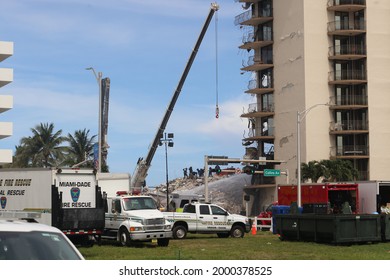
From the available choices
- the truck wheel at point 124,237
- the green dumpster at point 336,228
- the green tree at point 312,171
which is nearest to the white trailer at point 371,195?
the green dumpster at point 336,228

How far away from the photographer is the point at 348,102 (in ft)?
269

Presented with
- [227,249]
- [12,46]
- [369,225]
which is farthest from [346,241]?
[12,46]

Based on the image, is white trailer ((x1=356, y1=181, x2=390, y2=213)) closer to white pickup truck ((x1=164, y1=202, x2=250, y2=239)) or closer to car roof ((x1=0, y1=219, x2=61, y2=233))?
white pickup truck ((x1=164, y1=202, x2=250, y2=239))

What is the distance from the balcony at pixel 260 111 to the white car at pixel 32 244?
77428 mm

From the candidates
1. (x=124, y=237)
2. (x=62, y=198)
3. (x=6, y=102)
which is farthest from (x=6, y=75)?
(x=62, y=198)

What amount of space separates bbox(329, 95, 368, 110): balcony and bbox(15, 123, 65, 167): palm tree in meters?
35.2

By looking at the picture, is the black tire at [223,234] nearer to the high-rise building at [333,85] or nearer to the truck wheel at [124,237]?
the truck wheel at [124,237]

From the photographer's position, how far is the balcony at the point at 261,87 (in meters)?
85.6

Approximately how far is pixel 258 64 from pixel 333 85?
9.65 metres

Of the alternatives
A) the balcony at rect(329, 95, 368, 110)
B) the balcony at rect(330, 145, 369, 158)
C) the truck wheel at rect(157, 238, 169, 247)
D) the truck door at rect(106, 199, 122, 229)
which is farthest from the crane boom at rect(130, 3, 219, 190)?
the truck wheel at rect(157, 238, 169, 247)

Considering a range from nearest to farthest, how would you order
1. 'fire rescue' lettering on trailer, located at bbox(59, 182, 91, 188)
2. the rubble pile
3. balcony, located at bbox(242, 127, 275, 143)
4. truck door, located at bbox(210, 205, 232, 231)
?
'fire rescue' lettering on trailer, located at bbox(59, 182, 91, 188) → truck door, located at bbox(210, 205, 232, 231) → balcony, located at bbox(242, 127, 275, 143) → the rubble pile

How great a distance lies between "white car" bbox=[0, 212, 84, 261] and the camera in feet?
26.0

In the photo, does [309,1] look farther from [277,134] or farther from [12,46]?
[12,46]

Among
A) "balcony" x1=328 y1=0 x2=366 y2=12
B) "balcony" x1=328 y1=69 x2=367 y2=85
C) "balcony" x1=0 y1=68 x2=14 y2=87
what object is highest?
"balcony" x1=328 y1=0 x2=366 y2=12
